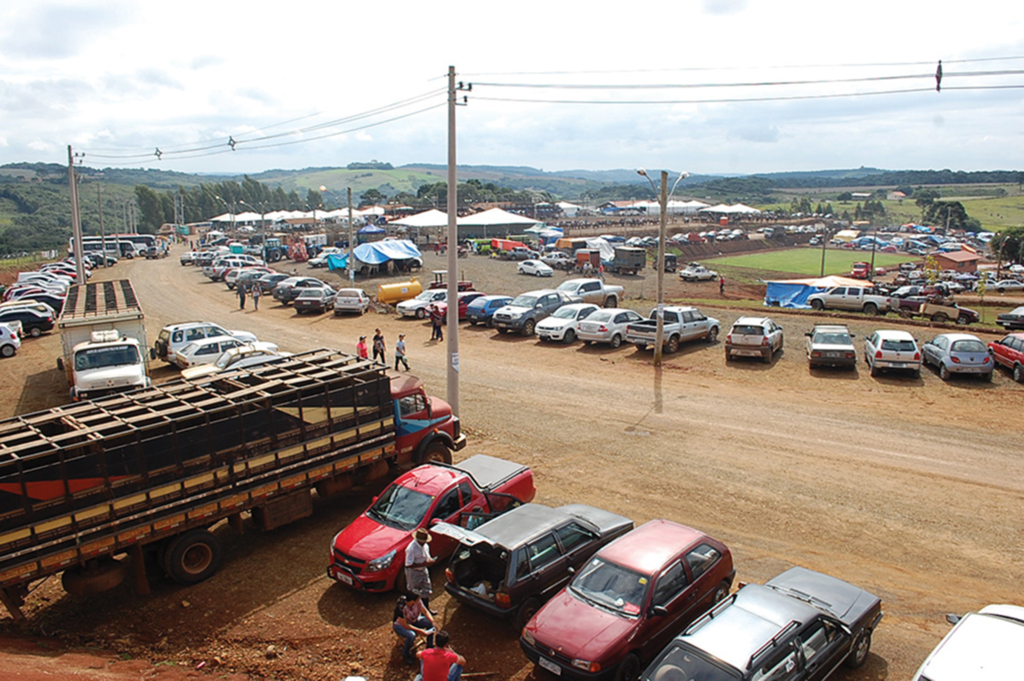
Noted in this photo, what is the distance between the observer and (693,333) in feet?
90.6

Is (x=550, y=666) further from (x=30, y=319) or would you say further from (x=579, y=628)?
(x=30, y=319)

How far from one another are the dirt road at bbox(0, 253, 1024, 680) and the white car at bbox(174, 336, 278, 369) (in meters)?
1.16

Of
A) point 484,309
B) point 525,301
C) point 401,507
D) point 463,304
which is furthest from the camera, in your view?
point 463,304

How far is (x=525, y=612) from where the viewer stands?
→ 29.6ft

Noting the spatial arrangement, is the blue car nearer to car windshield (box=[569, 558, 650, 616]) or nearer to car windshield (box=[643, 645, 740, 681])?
car windshield (box=[569, 558, 650, 616])

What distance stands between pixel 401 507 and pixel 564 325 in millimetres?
18460

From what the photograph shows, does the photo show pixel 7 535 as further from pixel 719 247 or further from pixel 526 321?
pixel 719 247

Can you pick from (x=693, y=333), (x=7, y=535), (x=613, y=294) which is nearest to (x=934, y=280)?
(x=613, y=294)

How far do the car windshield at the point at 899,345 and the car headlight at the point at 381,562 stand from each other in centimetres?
1932

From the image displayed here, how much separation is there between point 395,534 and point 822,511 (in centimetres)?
828

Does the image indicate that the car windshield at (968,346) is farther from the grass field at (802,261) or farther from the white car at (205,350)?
the grass field at (802,261)

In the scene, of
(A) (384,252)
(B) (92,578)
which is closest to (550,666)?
(B) (92,578)

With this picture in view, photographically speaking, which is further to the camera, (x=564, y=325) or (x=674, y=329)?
(x=564, y=325)

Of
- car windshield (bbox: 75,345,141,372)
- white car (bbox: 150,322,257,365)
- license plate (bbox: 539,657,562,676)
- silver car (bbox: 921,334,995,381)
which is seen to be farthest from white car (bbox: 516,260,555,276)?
license plate (bbox: 539,657,562,676)
